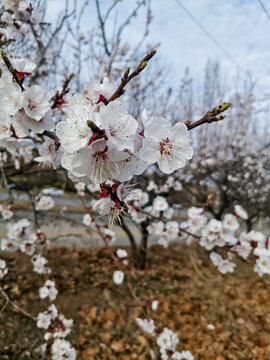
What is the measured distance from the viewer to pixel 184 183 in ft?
20.8

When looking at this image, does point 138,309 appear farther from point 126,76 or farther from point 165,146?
point 126,76

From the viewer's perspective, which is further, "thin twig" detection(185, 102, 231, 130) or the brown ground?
the brown ground

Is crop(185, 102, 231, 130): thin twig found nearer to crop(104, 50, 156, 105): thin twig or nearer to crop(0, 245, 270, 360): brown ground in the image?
crop(104, 50, 156, 105): thin twig

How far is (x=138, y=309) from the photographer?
3.91m

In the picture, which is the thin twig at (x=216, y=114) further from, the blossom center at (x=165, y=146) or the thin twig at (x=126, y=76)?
the thin twig at (x=126, y=76)

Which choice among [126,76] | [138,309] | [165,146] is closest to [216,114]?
[165,146]

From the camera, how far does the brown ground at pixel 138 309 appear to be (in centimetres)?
311

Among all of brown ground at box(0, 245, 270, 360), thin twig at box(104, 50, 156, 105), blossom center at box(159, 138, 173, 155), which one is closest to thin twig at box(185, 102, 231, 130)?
blossom center at box(159, 138, 173, 155)

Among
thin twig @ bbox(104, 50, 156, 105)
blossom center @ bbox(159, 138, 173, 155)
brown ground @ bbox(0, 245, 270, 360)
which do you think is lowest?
brown ground @ bbox(0, 245, 270, 360)

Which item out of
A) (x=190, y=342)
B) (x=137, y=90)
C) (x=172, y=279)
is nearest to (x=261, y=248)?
(x=190, y=342)

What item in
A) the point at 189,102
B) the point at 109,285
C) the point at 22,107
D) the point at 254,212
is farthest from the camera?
the point at 189,102

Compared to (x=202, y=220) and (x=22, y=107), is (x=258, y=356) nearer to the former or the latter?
(x=202, y=220)

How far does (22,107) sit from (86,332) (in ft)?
10.8

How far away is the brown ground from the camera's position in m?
3.11
